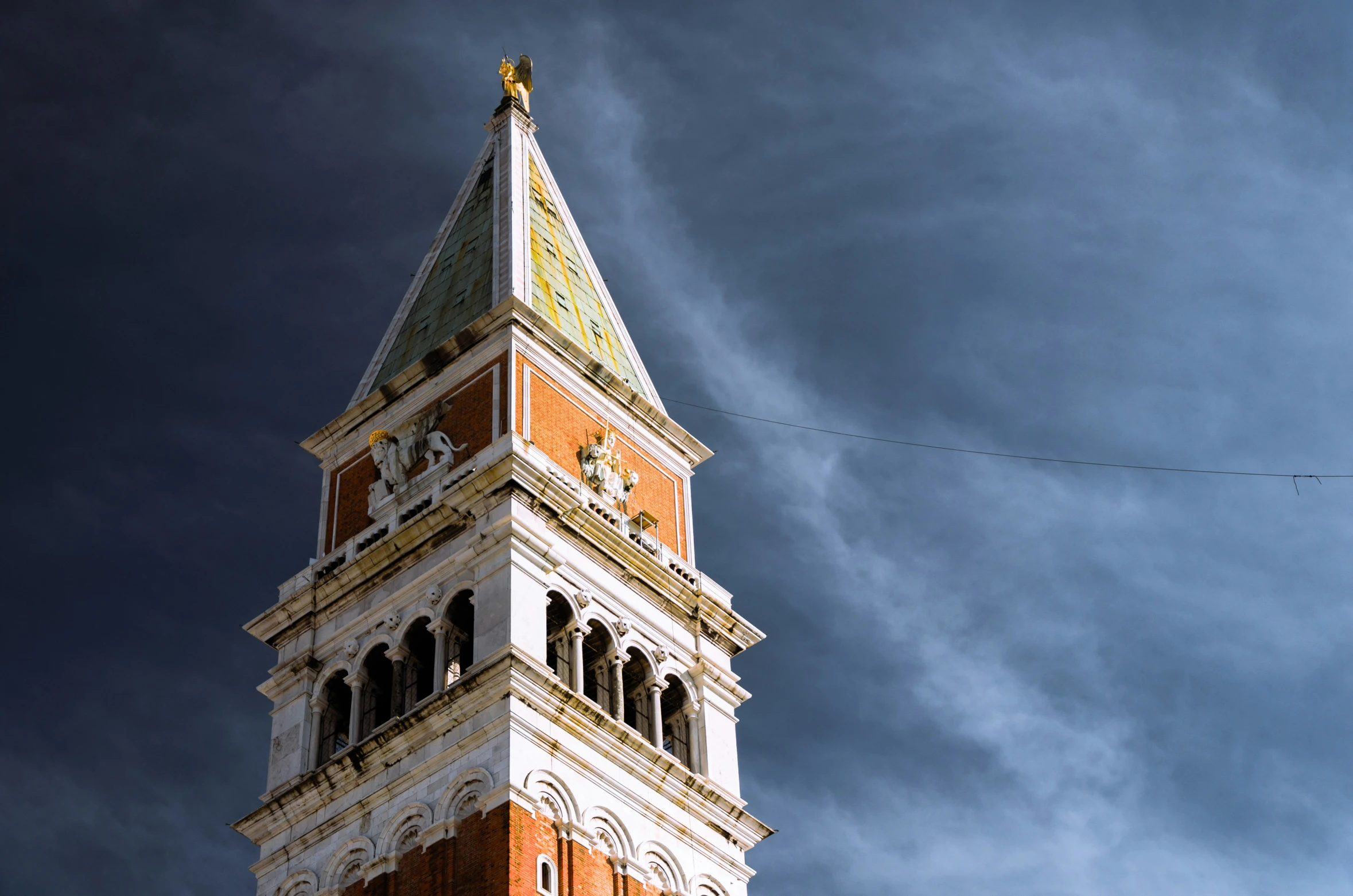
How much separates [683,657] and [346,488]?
13412 millimetres

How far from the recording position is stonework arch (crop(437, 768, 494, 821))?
57.8 metres

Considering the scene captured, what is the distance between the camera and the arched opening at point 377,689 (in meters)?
64.1

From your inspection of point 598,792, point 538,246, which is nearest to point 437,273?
point 538,246

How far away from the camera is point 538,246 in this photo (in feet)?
262

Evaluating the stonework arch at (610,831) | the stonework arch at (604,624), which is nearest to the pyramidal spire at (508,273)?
the stonework arch at (604,624)

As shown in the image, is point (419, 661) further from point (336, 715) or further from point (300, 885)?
point (300, 885)

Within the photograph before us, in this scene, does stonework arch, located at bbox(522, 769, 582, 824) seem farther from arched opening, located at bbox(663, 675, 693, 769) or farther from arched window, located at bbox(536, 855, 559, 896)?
arched opening, located at bbox(663, 675, 693, 769)

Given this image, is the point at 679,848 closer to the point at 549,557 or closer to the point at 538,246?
the point at 549,557

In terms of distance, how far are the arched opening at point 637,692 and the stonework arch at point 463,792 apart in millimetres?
7977

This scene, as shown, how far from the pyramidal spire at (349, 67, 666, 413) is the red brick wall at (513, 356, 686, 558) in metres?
2.42

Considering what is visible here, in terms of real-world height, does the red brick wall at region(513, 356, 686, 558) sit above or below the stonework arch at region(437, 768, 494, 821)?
above

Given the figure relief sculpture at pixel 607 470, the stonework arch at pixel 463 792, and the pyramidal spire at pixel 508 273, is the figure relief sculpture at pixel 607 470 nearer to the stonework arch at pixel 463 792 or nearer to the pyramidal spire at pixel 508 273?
the pyramidal spire at pixel 508 273

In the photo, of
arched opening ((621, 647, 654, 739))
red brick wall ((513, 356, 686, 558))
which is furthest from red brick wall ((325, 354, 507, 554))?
arched opening ((621, 647, 654, 739))

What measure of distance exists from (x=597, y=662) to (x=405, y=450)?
34.7 feet
